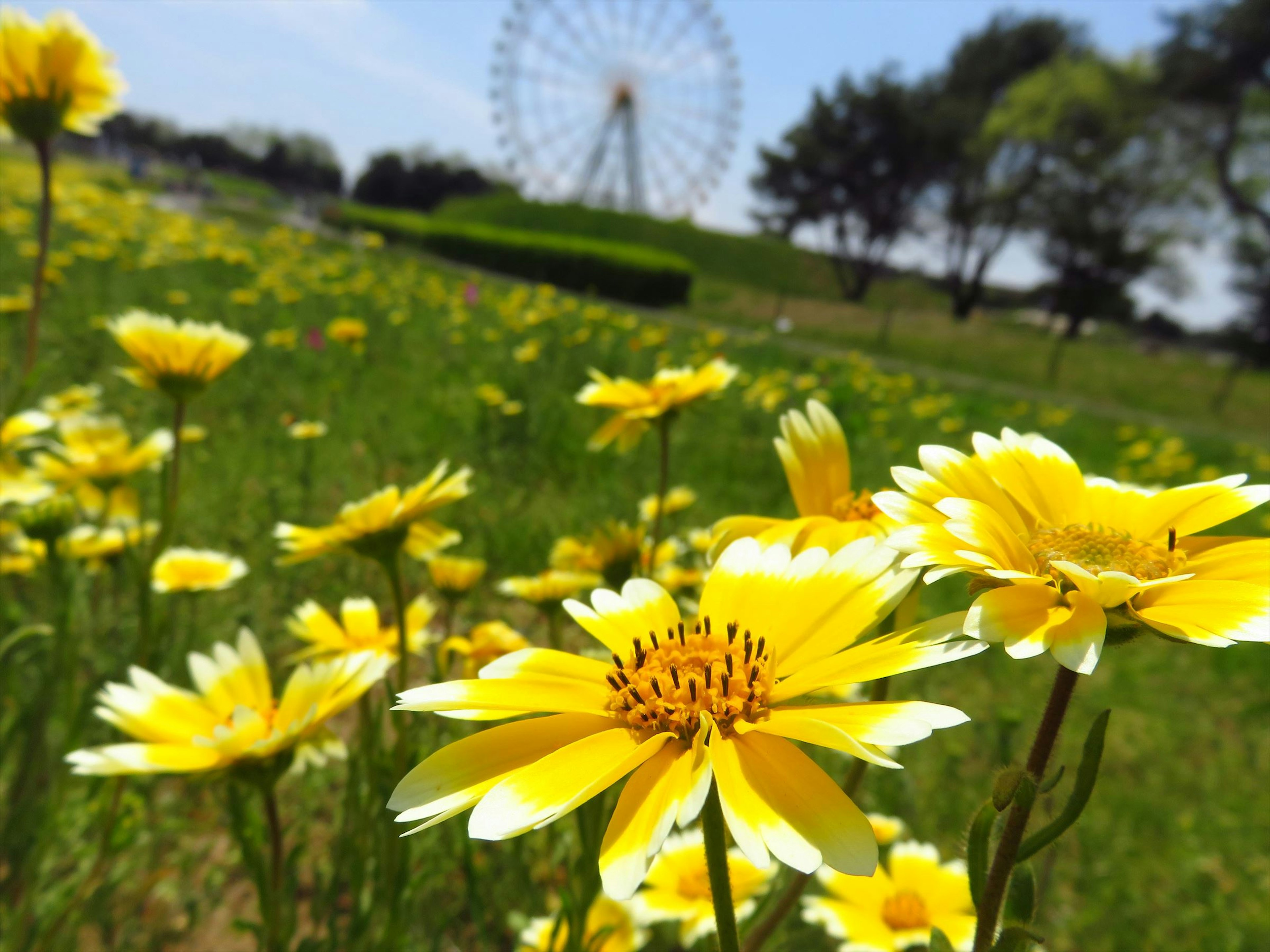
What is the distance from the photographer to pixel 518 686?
587 mm

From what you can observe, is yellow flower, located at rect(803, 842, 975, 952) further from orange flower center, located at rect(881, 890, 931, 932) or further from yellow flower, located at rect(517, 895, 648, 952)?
yellow flower, located at rect(517, 895, 648, 952)

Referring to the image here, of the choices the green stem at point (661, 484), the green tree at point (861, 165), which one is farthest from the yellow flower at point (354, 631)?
the green tree at point (861, 165)

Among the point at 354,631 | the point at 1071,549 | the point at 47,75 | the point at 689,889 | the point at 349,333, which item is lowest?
the point at 689,889

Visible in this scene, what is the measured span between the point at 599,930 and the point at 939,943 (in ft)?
2.50

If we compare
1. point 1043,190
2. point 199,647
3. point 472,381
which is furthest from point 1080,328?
point 199,647

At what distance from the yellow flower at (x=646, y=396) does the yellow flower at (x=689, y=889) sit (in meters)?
0.71

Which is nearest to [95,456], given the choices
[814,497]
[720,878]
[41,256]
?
[41,256]

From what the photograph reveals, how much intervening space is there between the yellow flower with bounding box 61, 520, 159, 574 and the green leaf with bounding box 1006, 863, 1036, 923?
1.71m

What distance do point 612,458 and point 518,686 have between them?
11.2ft

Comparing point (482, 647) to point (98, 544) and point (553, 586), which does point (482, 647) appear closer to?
point (553, 586)

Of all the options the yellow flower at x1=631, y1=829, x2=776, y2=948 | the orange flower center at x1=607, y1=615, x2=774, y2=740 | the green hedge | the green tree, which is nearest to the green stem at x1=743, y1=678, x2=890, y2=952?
the orange flower center at x1=607, y1=615, x2=774, y2=740

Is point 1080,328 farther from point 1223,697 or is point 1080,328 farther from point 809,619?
point 809,619

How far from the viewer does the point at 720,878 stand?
0.48 metres

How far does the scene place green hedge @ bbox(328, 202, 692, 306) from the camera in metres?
17.4
